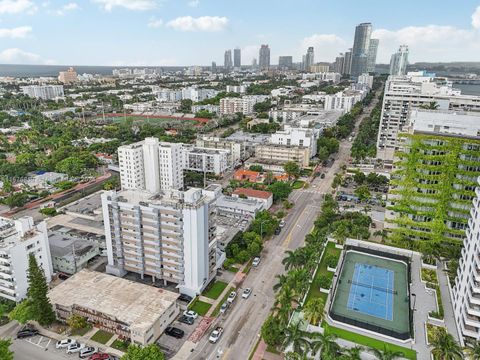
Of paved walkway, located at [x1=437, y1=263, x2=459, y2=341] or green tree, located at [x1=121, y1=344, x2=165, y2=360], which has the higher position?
green tree, located at [x1=121, y1=344, x2=165, y2=360]

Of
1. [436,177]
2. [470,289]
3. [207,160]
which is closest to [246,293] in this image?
[470,289]

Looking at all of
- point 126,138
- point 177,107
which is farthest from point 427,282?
point 177,107

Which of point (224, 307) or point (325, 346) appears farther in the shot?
point (224, 307)

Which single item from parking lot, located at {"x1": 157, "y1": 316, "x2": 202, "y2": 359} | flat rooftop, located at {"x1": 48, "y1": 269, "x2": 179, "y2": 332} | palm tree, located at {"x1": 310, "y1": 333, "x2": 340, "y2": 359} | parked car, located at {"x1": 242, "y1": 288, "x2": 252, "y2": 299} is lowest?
parking lot, located at {"x1": 157, "y1": 316, "x2": 202, "y2": 359}

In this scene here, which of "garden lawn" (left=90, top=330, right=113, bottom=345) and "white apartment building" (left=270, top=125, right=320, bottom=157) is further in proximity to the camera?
"white apartment building" (left=270, top=125, right=320, bottom=157)

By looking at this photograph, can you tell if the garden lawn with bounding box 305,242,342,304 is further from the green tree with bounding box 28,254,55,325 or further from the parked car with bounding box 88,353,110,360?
Answer: the green tree with bounding box 28,254,55,325

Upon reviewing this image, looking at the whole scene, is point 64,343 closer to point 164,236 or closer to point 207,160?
point 164,236

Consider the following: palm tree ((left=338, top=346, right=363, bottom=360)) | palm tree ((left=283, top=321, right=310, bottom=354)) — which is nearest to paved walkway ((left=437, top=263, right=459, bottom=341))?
palm tree ((left=338, top=346, right=363, bottom=360))
